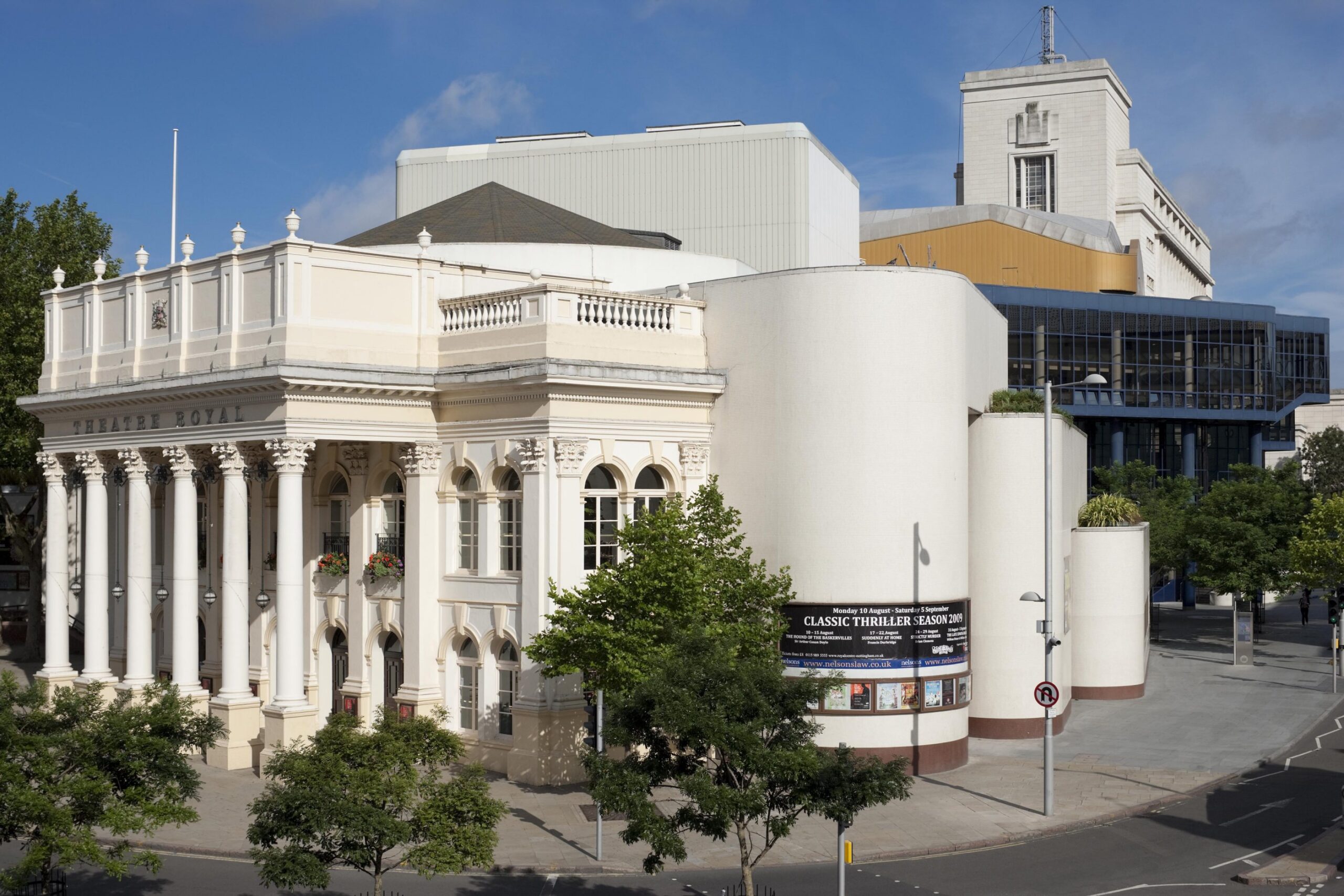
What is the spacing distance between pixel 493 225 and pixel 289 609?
582 inches

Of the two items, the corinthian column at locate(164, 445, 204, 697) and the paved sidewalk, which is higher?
the corinthian column at locate(164, 445, 204, 697)

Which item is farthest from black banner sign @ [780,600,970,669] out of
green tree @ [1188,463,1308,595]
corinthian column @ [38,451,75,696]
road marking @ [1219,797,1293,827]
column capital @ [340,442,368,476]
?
green tree @ [1188,463,1308,595]

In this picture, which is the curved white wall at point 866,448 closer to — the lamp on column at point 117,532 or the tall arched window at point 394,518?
the tall arched window at point 394,518

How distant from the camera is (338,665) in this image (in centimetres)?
3906

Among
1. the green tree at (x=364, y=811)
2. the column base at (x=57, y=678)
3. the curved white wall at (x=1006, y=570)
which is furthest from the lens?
the column base at (x=57, y=678)

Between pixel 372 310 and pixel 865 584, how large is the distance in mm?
13060

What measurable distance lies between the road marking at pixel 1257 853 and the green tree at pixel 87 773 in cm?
1696

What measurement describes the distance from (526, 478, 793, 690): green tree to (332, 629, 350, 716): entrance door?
8.79m

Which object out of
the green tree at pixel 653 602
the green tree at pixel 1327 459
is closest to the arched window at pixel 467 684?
the green tree at pixel 653 602

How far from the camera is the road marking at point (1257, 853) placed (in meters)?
26.1

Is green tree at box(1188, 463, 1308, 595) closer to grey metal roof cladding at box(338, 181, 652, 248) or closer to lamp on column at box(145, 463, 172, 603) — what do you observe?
grey metal roof cladding at box(338, 181, 652, 248)

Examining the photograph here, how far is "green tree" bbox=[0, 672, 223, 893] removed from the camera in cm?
1916

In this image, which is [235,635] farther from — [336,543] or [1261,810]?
[1261,810]

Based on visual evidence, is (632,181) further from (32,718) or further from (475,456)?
(32,718)
